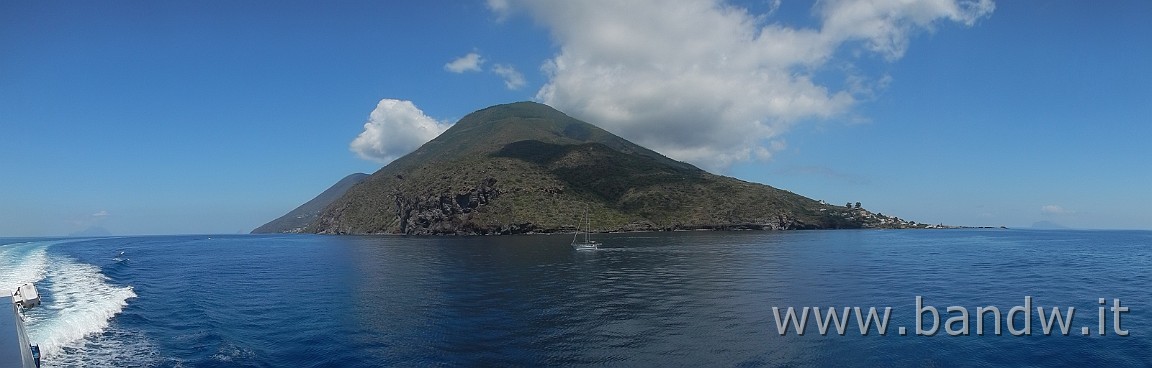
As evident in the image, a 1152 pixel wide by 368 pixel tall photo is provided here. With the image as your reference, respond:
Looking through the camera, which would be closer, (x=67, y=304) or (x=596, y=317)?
(x=596, y=317)

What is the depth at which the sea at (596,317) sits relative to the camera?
28.1m

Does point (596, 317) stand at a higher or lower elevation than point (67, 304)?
higher

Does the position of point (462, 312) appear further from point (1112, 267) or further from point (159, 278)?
point (1112, 267)

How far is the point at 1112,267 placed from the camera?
72.3 m

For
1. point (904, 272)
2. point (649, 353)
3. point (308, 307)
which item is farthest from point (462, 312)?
point (904, 272)

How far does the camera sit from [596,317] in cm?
3788

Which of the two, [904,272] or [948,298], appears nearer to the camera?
[948,298]

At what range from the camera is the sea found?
28.1 m

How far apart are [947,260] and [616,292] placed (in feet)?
212

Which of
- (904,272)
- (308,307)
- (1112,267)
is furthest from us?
(1112,267)

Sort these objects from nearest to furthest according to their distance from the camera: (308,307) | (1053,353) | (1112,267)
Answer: (1053,353)
(308,307)
(1112,267)


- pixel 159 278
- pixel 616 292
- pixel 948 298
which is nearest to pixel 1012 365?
pixel 948 298

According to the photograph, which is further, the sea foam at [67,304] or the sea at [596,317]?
the sea foam at [67,304]

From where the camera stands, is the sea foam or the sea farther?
the sea foam
